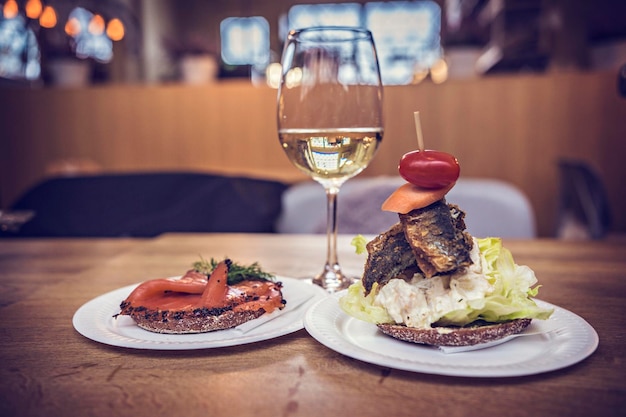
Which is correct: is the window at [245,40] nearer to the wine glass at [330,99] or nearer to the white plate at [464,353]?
the wine glass at [330,99]

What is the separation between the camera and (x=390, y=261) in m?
0.57

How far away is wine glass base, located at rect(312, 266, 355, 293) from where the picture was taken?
2.54ft

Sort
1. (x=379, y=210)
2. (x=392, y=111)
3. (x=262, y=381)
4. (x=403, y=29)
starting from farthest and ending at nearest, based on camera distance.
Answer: (x=403, y=29), (x=392, y=111), (x=379, y=210), (x=262, y=381)

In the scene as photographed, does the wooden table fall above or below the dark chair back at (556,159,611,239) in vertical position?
above

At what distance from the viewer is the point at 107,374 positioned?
1.59 ft

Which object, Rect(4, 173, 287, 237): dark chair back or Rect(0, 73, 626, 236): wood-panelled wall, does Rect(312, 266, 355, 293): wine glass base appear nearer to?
Rect(4, 173, 287, 237): dark chair back

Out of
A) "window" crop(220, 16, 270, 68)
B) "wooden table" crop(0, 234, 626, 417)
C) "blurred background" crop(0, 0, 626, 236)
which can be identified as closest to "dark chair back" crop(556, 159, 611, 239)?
"blurred background" crop(0, 0, 626, 236)

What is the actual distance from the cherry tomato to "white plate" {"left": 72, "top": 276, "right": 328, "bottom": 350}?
0.19m

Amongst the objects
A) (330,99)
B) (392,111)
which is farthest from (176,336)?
(392,111)

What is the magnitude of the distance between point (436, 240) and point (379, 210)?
4.07 ft

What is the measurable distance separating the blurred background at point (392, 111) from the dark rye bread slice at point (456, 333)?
2.60 metres

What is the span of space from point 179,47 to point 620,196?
10.7 feet

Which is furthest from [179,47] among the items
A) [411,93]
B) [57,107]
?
[411,93]

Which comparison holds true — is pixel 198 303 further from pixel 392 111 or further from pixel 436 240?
pixel 392 111
